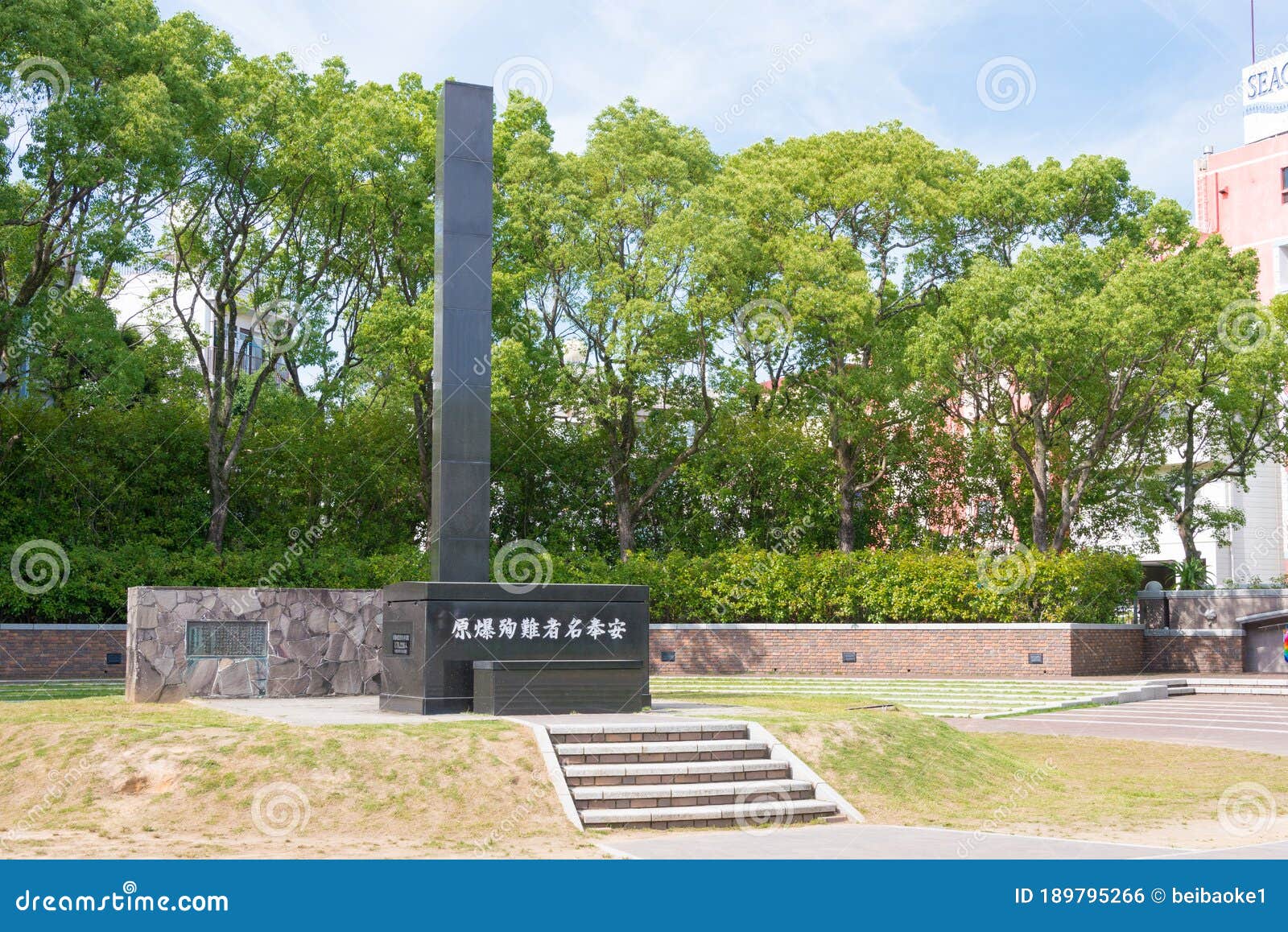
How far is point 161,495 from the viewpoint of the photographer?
27.3 metres

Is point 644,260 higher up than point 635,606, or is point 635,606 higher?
point 644,260

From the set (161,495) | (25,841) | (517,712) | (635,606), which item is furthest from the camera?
(161,495)

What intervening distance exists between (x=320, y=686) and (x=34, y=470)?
11.9m

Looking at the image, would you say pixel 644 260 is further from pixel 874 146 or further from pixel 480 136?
pixel 480 136

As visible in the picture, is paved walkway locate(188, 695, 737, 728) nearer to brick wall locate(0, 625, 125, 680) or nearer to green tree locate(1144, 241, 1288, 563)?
brick wall locate(0, 625, 125, 680)

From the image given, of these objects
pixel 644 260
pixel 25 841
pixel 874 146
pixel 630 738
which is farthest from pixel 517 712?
pixel 874 146

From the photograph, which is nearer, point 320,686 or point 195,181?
point 320,686

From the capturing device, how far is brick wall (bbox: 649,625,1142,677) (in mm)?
24969

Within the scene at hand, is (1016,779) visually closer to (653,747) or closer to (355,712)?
(653,747)

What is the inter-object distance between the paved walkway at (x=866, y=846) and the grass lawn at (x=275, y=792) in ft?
2.11

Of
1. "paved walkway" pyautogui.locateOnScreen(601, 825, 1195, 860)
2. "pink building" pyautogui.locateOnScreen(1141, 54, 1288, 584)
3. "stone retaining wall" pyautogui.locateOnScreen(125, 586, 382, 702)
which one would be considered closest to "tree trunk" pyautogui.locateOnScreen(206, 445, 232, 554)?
"stone retaining wall" pyautogui.locateOnScreen(125, 586, 382, 702)

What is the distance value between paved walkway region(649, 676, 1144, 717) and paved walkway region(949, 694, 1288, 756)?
37.8 inches

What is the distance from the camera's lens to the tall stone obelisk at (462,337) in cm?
1439

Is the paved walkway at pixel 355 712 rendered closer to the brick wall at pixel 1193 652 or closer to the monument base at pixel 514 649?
the monument base at pixel 514 649
